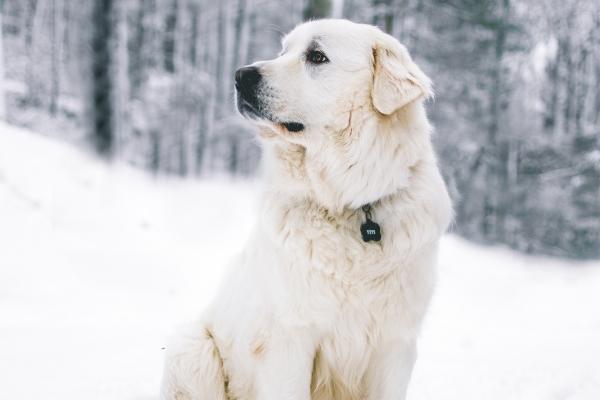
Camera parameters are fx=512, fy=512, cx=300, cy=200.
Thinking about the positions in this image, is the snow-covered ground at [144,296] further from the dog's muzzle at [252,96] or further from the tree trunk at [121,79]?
the dog's muzzle at [252,96]

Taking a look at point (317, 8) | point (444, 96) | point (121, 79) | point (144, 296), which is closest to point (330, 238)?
point (144, 296)

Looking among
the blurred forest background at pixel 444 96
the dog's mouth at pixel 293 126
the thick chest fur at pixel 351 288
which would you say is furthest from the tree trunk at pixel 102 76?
the thick chest fur at pixel 351 288

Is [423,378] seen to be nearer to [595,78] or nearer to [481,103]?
[481,103]

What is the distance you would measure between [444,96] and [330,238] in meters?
10.7

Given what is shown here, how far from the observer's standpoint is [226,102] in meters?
14.6

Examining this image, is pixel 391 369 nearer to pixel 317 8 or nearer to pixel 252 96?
pixel 252 96

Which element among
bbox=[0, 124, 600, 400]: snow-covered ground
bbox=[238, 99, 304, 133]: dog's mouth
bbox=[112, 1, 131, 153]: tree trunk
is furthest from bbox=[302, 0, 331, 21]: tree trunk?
bbox=[238, 99, 304, 133]: dog's mouth

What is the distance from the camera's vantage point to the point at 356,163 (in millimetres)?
2283

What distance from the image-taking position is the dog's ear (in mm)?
2174

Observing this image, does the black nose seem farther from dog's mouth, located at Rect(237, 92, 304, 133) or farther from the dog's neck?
the dog's neck

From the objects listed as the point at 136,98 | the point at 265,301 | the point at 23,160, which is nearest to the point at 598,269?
the point at 265,301

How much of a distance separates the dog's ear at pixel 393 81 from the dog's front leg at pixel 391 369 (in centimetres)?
98

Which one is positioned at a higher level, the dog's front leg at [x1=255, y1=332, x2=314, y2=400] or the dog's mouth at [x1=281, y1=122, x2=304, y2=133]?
the dog's mouth at [x1=281, y1=122, x2=304, y2=133]

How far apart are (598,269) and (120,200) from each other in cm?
844
